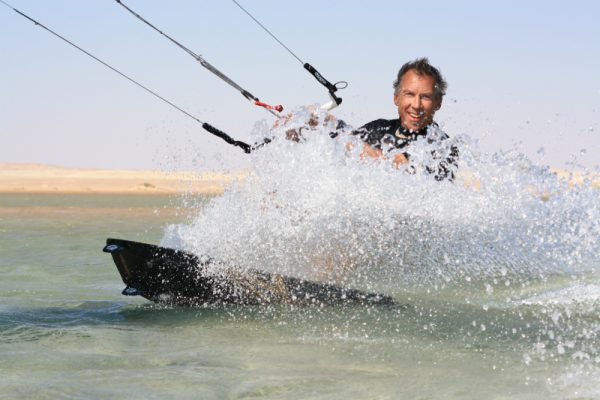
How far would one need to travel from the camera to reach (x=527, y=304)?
21.1 feet

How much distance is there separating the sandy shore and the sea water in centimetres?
45

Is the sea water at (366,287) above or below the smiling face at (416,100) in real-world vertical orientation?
below

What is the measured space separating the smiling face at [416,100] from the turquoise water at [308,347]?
4.28 ft

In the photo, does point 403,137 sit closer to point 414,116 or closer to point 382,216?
point 414,116

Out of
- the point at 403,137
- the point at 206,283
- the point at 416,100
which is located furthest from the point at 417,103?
the point at 206,283

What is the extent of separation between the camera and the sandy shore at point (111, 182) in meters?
7.14

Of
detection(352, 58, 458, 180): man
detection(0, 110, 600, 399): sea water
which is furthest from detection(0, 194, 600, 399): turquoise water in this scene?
detection(352, 58, 458, 180): man

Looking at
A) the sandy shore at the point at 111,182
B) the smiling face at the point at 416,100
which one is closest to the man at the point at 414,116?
the smiling face at the point at 416,100

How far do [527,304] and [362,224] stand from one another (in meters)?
1.44

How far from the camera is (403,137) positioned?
6559 mm

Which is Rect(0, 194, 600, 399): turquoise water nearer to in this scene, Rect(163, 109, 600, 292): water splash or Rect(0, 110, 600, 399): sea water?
Rect(0, 110, 600, 399): sea water

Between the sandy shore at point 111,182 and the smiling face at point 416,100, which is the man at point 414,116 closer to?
the smiling face at point 416,100

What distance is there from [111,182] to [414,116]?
2025 inches

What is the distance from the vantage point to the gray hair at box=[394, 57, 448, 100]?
21.8ft
